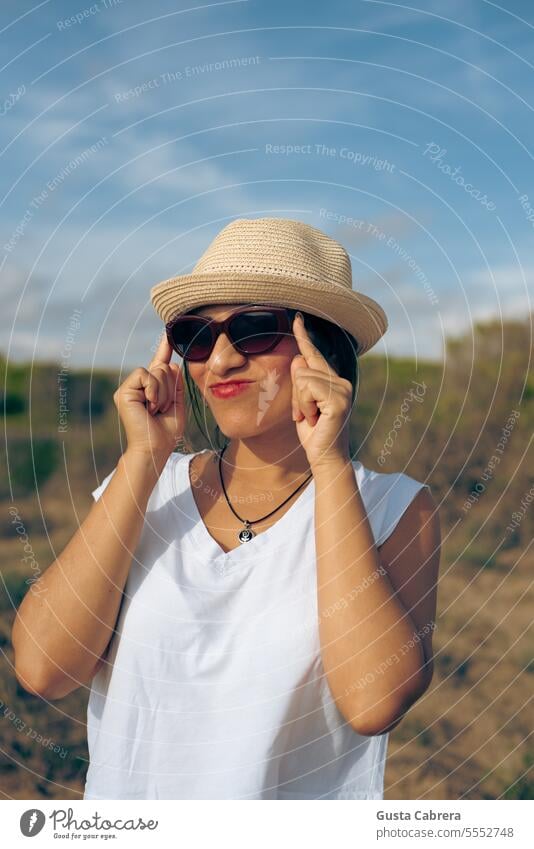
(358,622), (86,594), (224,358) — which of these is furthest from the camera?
(224,358)

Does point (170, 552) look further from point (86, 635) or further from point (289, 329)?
point (289, 329)

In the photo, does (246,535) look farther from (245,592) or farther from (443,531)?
(443,531)

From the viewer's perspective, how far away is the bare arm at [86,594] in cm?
228

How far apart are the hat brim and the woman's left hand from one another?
0.87 feet

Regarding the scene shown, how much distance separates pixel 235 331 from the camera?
2418 mm

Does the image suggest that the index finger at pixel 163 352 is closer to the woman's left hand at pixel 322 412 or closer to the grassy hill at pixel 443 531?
the woman's left hand at pixel 322 412

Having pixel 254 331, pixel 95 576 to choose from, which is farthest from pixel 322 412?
pixel 95 576

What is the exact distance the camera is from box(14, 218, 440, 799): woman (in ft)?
7.23

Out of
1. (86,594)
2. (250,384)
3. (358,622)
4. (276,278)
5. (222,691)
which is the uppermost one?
(276,278)

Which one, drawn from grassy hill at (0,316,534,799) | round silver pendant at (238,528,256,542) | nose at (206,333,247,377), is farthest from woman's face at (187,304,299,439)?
grassy hill at (0,316,534,799)

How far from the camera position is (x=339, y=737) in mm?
2336

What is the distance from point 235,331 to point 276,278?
0.54 feet

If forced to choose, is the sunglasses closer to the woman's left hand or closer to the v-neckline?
the woman's left hand

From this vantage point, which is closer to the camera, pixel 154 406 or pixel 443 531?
pixel 154 406
